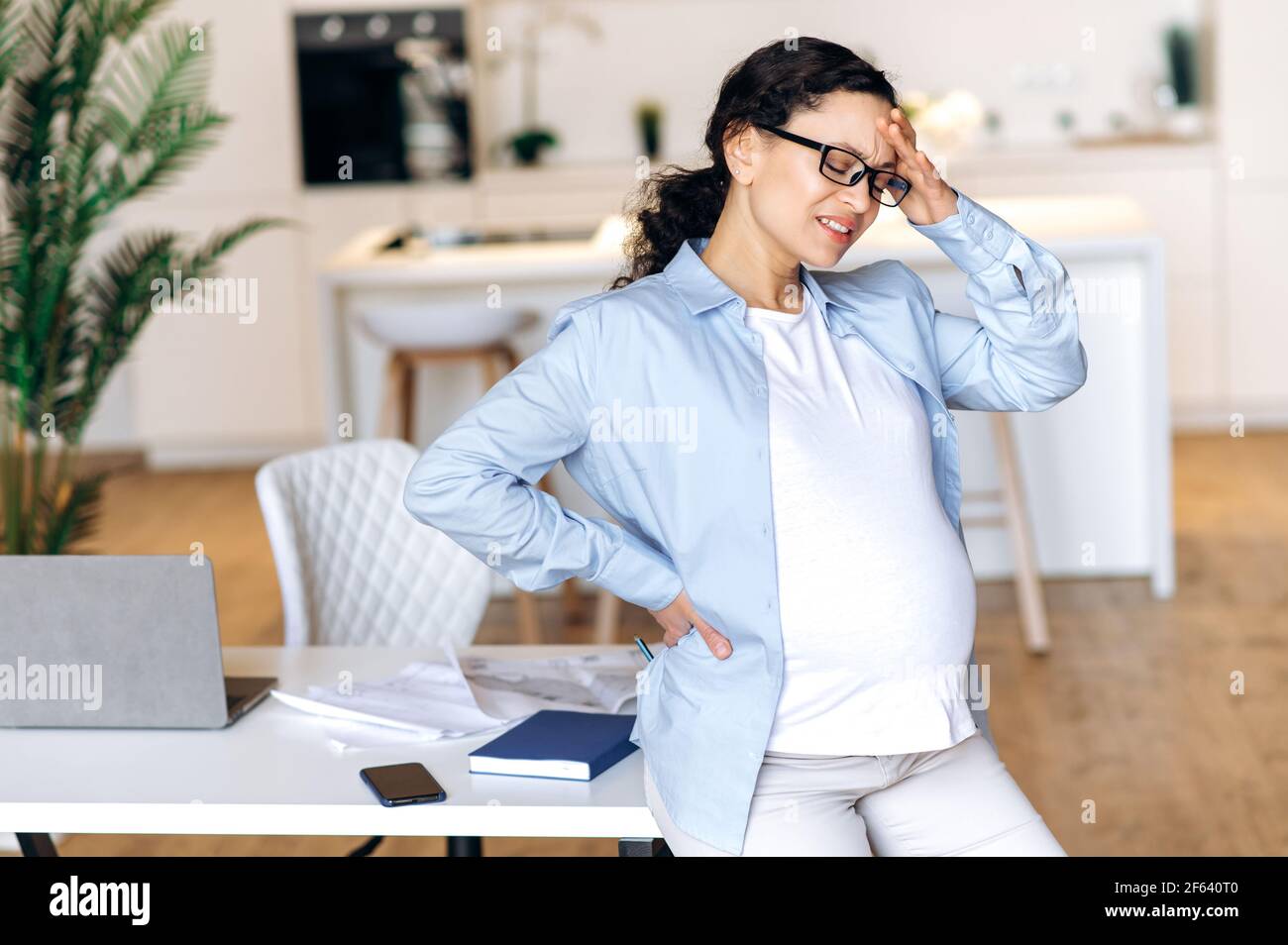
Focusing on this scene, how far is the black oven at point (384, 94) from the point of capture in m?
6.60

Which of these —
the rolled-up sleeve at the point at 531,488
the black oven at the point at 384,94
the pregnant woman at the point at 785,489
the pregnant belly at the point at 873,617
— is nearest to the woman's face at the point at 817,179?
the pregnant woman at the point at 785,489

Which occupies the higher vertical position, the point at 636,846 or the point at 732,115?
the point at 732,115

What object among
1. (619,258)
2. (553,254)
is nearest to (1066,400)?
(619,258)

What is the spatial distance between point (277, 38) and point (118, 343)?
2.95 metres

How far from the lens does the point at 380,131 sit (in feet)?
21.9

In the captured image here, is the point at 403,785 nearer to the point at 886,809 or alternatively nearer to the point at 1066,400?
the point at 886,809

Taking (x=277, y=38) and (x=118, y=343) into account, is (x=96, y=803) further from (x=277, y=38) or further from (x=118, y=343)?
(x=277, y=38)

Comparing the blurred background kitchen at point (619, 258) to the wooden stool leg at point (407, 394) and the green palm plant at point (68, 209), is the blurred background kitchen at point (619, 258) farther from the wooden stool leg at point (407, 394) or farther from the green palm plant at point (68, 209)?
the green palm plant at point (68, 209)

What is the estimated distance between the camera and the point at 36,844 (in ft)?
7.08

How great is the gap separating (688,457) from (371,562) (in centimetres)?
121

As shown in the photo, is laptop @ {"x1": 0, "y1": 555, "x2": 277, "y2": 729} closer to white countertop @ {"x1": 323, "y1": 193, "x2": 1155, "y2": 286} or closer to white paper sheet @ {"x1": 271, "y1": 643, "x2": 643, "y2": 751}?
white paper sheet @ {"x1": 271, "y1": 643, "x2": 643, "y2": 751}

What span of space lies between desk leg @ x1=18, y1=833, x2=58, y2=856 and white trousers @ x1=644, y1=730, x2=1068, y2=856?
0.90 m
